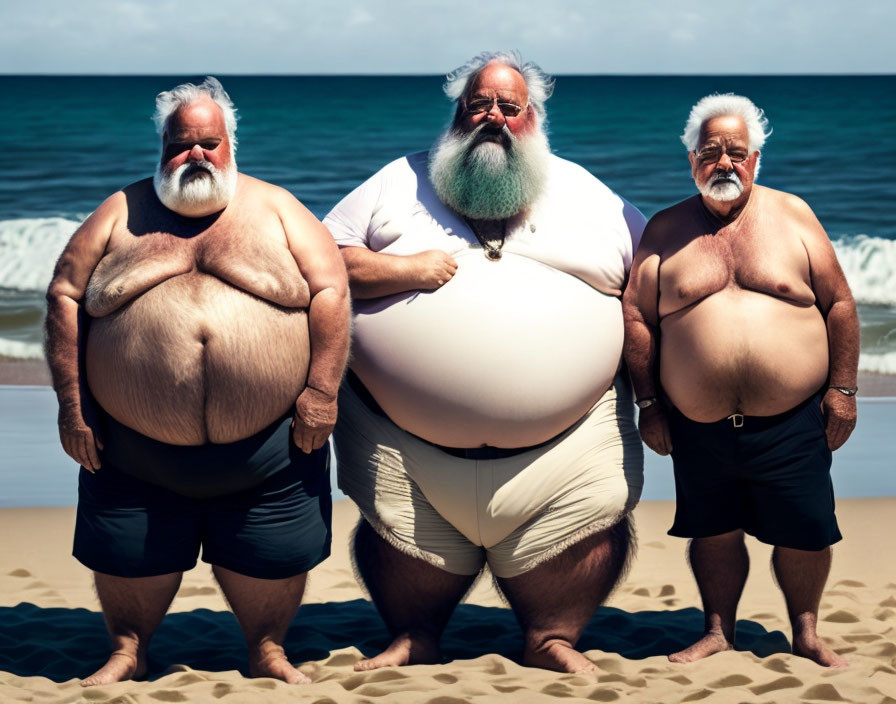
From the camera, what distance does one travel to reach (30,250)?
15.9 meters

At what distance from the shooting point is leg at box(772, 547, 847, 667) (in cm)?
461

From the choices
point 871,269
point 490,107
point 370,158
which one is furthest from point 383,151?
point 490,107

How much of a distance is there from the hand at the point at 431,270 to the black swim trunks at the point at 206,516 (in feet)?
1.98

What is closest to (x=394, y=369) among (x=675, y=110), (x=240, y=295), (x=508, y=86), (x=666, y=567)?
(x=240, y=295)

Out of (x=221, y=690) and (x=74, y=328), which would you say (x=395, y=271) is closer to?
(x=74, y=328)

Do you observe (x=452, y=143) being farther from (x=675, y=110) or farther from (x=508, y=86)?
(x=675, y=110)

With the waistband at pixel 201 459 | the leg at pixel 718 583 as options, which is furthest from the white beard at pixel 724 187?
the waistband at pixel 201 459

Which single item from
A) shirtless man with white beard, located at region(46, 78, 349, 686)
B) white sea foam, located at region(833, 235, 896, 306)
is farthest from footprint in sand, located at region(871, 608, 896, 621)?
white sea foam, located at region(833, 235, 896, 306)

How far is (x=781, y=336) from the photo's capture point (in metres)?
4.29

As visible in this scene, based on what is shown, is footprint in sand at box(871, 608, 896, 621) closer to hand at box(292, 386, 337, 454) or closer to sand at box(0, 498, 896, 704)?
sand at box(0, 498, 896, 704)

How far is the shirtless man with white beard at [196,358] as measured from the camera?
4.09 metres

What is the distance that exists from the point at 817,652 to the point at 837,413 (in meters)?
0.86

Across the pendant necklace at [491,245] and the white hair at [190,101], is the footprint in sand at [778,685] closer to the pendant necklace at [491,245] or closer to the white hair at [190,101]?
the pendant necklace at [491,245]

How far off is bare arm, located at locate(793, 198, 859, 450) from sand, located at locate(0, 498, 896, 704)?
89 cm
